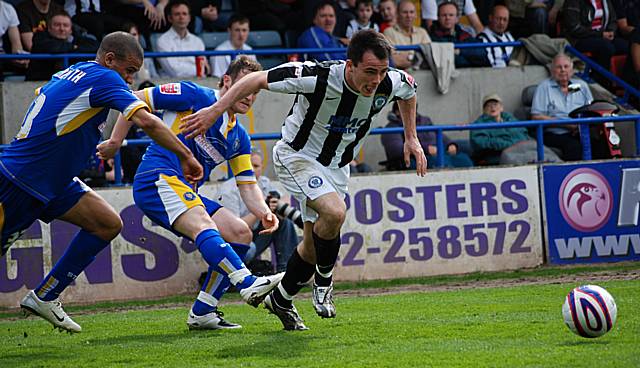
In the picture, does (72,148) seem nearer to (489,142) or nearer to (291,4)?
(489,142)

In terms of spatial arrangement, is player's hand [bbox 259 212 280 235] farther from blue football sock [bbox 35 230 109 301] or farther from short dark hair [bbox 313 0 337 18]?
short dark hair [bbox 313 0 337 18]

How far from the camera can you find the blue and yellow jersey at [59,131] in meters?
7.43

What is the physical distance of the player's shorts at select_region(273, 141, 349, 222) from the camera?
777 cm

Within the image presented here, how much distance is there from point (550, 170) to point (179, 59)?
5.36 metres

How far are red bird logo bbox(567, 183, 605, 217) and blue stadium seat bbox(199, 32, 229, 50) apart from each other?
5789 mm

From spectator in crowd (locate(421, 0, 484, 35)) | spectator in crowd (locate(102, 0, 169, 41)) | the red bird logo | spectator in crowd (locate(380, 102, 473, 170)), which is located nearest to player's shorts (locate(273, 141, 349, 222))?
spectator in crowd (locate(380, 102, 473, 170))

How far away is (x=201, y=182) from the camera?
8.15m

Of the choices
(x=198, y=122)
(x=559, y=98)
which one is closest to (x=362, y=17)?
(x=559, y=98)

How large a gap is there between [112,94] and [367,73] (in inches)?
71.0

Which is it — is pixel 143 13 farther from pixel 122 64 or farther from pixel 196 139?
pixel 122 64

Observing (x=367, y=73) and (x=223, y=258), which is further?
(x=223, y=258)

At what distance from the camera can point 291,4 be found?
643 inches

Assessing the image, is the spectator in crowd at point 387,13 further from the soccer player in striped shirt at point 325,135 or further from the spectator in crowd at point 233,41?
the soccer player in striped shirt at point 325,135

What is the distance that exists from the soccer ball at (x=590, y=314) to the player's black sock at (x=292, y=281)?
7.03ft
